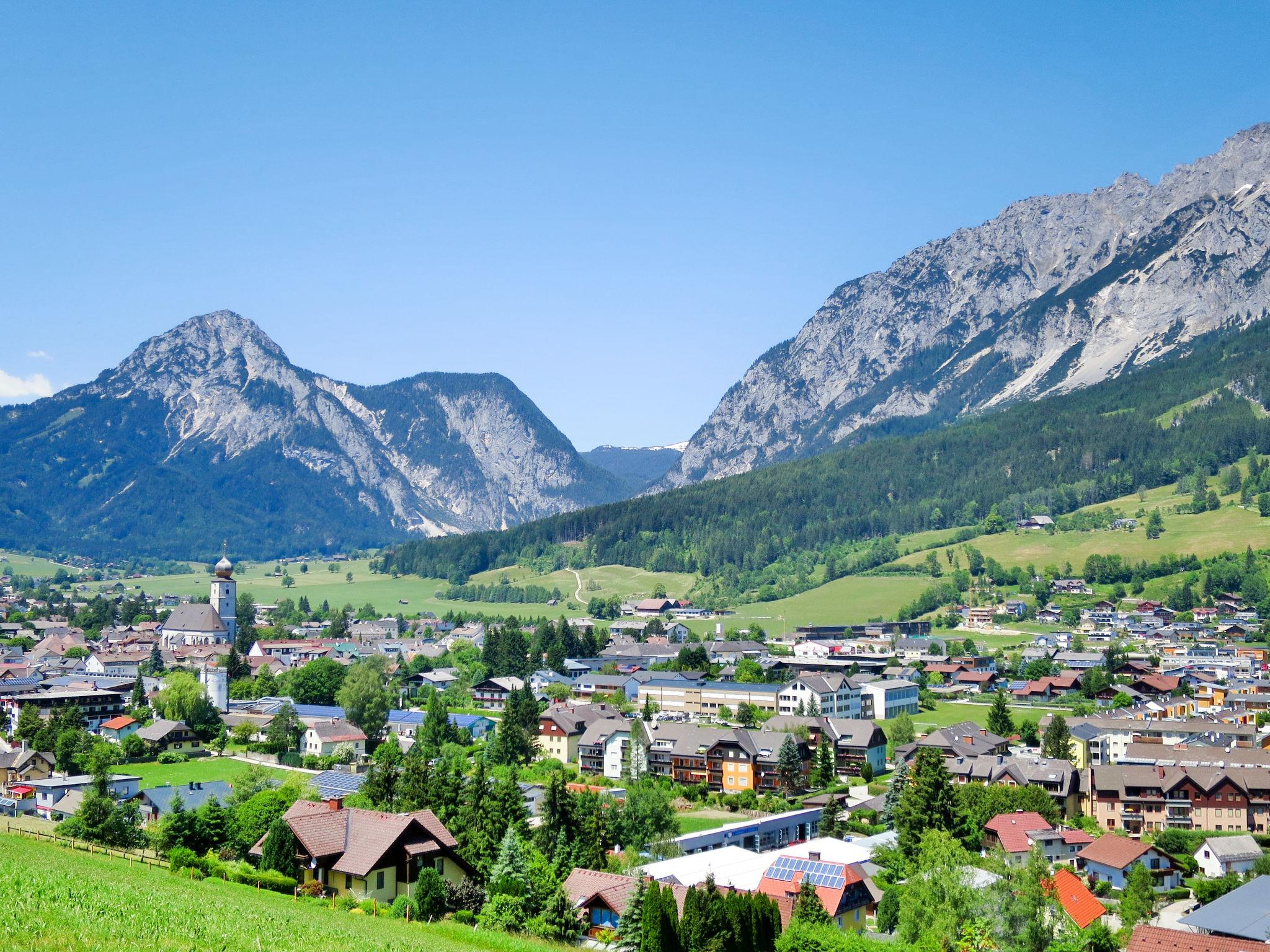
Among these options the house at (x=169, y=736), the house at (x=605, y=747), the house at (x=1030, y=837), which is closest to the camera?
the house at (x=1030, y=837)

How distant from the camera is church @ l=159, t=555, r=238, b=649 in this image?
112m

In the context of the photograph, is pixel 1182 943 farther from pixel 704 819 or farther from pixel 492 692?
pixel 492 692

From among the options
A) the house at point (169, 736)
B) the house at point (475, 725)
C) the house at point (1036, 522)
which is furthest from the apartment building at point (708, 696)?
the house at point (1036, 522)

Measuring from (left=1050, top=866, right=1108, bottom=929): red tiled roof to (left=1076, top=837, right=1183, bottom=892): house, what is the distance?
5.07 metres

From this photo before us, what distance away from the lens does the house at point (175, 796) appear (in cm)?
4856

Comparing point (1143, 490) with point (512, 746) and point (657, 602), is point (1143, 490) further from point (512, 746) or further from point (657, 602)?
point (512, 746)

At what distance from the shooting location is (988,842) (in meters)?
46.7

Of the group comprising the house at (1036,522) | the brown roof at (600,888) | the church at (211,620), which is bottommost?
the brown roof at (600,888)

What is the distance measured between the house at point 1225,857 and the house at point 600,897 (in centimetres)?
2358

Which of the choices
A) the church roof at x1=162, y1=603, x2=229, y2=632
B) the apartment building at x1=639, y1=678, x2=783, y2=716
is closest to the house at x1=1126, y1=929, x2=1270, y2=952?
the apartment building at x1=639, y1=678, x2=783, y2=716

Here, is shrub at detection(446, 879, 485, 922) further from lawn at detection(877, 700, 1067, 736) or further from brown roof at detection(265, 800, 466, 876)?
lawn at detection(877, 700, 1067, 736)

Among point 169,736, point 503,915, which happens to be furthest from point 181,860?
point 169,736

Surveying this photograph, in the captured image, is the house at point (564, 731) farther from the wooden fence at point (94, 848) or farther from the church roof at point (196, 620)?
the church roof at point (196, 620)

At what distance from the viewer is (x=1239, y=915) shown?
34.7m
